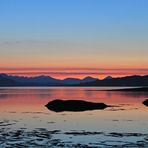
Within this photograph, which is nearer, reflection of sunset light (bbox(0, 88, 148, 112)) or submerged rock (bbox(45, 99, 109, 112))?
submerged rock (bbox(45, 99, 109, 112))

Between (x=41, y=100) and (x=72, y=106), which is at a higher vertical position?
(x=72, y=106)

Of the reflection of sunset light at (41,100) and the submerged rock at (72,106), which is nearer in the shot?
the submerged rock at (72,106)

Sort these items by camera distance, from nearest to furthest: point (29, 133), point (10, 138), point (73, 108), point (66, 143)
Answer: point (66, 143)
point (10, 138)
point (29, 133)
point (73, 108)

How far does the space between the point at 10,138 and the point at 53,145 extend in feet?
15.1

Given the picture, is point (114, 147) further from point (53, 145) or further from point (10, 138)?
point (10, 138)

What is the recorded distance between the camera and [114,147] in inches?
950

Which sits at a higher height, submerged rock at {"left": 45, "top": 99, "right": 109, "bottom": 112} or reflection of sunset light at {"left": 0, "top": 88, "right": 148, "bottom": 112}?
submerged rock at {"left": 45, "top": 99, "right": 109, "bottom": 112}

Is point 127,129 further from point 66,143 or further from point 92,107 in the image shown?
point 92,107

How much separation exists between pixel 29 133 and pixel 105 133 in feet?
21.7

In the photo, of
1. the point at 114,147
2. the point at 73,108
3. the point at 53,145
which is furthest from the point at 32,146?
the point at 73,108

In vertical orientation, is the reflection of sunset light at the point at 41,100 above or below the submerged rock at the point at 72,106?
below

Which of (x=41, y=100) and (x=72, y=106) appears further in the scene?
(x=41, y=100)

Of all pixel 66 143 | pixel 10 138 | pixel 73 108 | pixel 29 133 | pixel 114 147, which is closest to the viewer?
pixel 114 147

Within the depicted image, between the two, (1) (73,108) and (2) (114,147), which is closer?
(2) (114,147)
